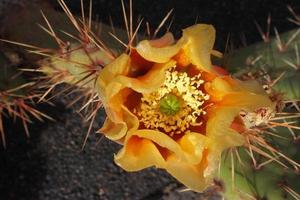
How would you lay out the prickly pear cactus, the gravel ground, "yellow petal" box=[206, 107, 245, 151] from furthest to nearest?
the gravel ground → the prickly pear cactus → "yellow petal" box=[206, 107, 245, 151]

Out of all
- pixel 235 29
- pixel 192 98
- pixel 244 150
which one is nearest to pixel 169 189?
pixel 235 29

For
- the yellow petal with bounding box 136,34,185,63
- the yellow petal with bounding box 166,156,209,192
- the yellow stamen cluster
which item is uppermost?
the yellow petal with bounding box 136,34,185,63

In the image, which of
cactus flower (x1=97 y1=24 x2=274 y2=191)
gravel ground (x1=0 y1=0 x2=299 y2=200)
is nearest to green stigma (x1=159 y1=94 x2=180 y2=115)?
cactus flower (x1=97 y1=24 x2=274 y2=191)

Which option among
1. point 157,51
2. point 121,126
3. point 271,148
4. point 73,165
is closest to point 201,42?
point 157,51

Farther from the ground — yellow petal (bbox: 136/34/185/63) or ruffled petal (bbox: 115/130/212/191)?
yellow petal (bbox: 136/34/185/63)

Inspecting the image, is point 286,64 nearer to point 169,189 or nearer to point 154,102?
point 154,102

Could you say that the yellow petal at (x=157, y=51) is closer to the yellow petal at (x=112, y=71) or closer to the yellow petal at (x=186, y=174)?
the yellow petal at (x=112, y=71)

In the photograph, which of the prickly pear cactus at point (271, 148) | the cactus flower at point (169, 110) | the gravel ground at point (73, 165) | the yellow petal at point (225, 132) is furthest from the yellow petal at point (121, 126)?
the gravel ground at point (73, 165)

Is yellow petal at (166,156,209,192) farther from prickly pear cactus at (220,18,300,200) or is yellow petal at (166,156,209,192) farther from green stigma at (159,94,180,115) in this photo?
prickly pear cactus at (220,18,300,200)

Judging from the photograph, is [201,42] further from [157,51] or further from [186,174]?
[186,174]
